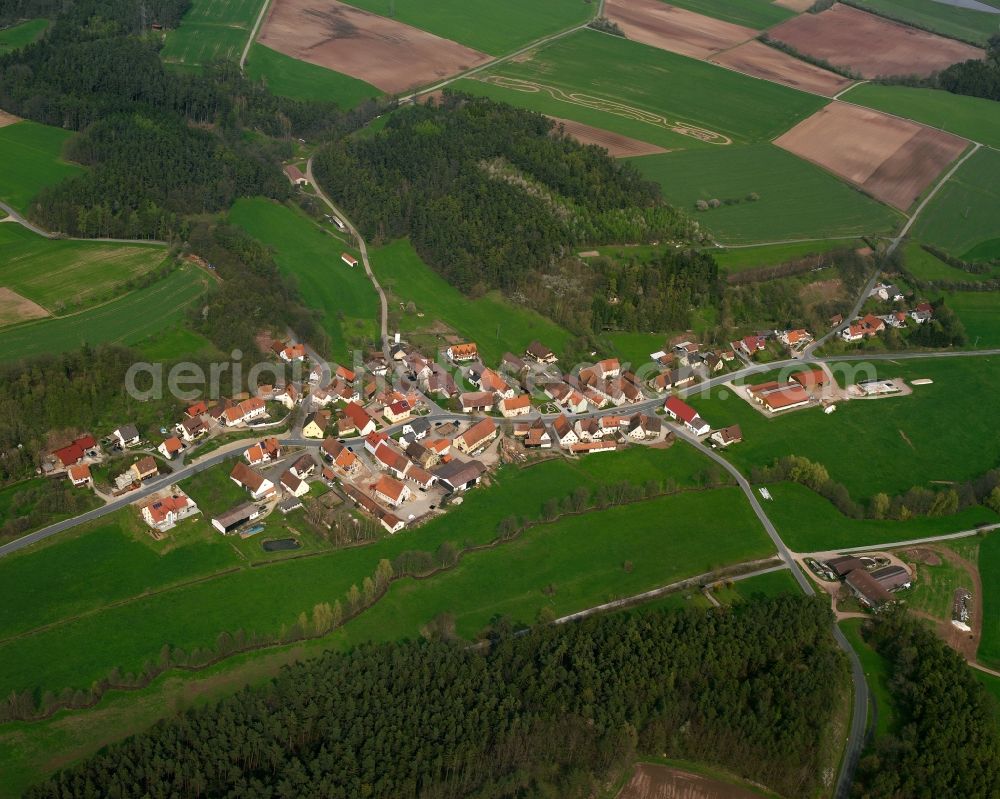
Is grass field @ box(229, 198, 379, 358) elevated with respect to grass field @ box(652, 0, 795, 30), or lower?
lower

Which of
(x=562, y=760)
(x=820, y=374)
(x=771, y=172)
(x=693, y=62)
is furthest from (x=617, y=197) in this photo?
(x=562, y=760)

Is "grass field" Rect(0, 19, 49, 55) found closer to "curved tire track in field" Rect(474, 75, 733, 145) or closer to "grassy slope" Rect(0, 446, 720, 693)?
"curved tire track in field" Rect(474, 75, 733, 145)

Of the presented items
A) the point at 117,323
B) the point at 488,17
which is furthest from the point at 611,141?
the point at 117,323

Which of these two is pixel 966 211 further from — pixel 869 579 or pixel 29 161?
pixel 29 161

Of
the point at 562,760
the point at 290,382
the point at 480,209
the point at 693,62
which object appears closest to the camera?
the point at 562,760

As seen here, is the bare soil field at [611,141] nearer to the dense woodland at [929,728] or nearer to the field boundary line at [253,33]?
the field boundary line at [253,33]

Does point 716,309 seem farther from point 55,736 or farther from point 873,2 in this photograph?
point 873,2

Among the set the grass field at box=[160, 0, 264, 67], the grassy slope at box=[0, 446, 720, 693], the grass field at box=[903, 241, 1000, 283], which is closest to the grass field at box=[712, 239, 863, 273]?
the grass field at box=[903, 241, 1000, 283]
